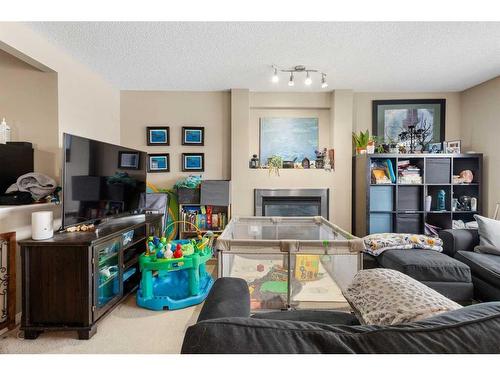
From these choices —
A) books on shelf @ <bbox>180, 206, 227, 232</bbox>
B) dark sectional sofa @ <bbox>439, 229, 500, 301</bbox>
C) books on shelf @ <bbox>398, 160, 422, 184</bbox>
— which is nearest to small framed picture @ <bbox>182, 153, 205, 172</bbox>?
books on shelf @ <bbox>180, 206, 227, 232</bbox>

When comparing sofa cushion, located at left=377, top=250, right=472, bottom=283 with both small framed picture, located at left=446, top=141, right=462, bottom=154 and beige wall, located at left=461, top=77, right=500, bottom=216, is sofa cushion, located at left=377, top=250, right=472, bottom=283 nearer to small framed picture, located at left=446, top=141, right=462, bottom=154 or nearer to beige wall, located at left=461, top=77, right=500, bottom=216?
beige wall, located at left=461, top=77, right=500, bottom=216

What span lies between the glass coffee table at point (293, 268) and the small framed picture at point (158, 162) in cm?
234

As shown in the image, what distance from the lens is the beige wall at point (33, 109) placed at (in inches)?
99.6

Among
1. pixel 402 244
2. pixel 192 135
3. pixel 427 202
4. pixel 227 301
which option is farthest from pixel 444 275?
pixel 192 135

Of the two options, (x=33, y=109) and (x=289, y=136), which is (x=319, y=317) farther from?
(x=33, y=109)

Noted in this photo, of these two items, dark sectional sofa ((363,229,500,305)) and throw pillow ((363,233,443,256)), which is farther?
throw pillow ((363,233,443,256))

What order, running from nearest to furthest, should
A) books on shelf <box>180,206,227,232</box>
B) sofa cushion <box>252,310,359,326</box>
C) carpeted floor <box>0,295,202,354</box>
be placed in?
sofa cushion <box>252,310,359,326</box>, carpeted floor <box>0,295,202,354</box>, books on shelf <box>180,206,227,232</box>

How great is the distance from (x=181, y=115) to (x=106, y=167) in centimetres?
165

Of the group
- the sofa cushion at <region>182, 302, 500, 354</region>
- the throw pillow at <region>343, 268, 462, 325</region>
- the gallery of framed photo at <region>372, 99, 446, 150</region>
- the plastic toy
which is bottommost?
the plastic toy

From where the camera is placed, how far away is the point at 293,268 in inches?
73.8

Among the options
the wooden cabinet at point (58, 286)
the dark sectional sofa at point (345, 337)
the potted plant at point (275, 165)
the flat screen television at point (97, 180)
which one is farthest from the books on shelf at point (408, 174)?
the wooden cabinet at point (58, 286)

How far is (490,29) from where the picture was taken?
2201mm

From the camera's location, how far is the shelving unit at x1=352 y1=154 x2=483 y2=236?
11.2ft

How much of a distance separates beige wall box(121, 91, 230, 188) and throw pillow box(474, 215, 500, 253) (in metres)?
3.07
